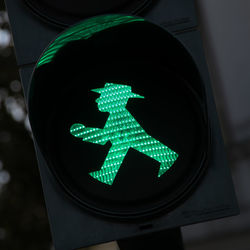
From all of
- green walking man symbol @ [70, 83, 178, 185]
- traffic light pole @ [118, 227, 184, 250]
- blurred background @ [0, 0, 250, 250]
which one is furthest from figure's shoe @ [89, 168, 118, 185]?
blurred background @ [0, 0, 250, 250]

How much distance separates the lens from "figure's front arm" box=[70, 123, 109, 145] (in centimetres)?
204

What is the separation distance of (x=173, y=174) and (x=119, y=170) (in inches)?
7.4

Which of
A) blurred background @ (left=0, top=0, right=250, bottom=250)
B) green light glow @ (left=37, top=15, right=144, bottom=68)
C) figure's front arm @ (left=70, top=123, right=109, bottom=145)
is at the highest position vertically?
green light glow @ (left=37, top=15, right=144, bottom=68)

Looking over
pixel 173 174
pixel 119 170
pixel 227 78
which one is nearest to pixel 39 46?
pixel 119 170

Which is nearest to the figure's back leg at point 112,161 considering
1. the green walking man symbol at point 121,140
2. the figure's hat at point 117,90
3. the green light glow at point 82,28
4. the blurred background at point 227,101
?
the green walking man symbol at point 121,140

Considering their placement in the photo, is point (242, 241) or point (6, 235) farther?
point (242, 241)

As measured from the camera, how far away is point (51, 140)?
2.05 metres

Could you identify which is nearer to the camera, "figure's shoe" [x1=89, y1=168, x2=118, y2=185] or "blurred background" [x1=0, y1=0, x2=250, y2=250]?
"figure's shoe" [x1=89, y1=168, x2=118, y2=185]

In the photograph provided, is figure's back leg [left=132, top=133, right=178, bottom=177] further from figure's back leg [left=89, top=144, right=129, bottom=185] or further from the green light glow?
the green light glow

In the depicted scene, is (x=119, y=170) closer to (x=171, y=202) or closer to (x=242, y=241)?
(x=171, y=202)

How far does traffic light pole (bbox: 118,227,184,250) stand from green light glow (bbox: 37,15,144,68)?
0.68m

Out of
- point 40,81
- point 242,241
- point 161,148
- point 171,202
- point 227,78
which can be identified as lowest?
point 242,241

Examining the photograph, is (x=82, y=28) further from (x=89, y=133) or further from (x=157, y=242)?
(x=157, y=242)

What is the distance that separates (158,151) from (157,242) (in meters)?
0.32
